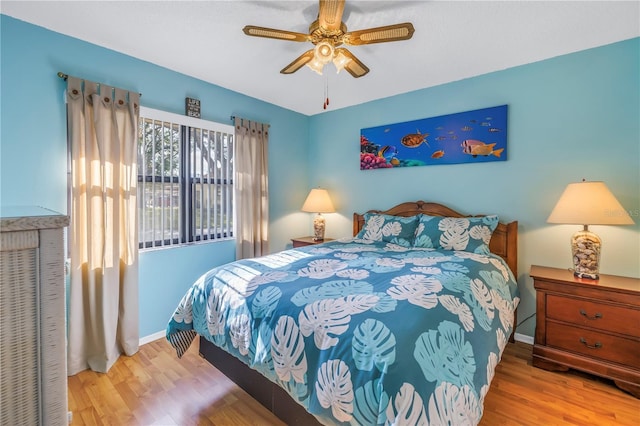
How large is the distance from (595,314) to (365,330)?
1.93 m

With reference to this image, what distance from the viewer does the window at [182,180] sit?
266 cm

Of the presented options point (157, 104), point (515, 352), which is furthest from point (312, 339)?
point (157, 104)

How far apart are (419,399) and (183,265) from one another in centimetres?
256

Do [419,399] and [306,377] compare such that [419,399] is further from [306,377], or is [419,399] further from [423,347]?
[306,377]

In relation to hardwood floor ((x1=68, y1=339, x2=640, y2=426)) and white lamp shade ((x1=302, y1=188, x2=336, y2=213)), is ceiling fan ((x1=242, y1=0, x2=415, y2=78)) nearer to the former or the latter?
white lamp shade ((x1=302, y1=188, x2=336, y2=213))

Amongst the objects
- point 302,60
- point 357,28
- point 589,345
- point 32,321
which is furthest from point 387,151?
point 32,321

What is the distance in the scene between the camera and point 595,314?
6.66 ft

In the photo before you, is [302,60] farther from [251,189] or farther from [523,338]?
[523,338]

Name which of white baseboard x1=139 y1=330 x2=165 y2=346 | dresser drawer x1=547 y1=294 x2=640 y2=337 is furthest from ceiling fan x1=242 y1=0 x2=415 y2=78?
white baseboard x1=139 y1=330 x2=165 y2=346

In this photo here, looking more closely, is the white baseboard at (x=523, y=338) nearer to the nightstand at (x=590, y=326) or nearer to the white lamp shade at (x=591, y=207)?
the nightstand at (x=590, y=326)

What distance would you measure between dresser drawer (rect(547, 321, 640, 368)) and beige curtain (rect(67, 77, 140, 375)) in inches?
131

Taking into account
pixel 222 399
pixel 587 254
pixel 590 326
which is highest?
pixel 587 254

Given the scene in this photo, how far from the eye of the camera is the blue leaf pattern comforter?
42.1 inches

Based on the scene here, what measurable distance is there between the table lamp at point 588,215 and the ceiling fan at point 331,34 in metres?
1.69
